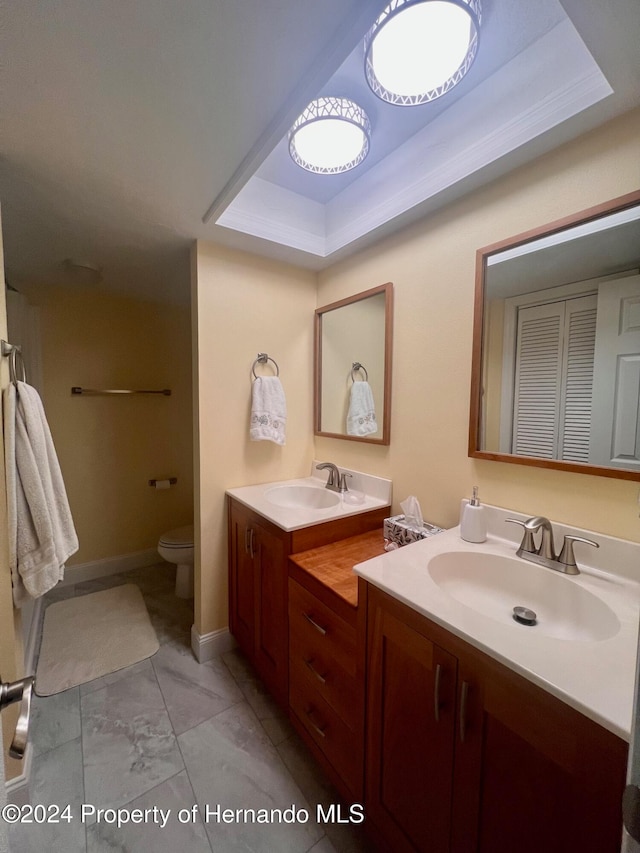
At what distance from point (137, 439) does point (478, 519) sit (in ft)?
8.40

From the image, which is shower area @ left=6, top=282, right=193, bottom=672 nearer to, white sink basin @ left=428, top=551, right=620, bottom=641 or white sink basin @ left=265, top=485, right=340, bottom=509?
white sink basin @ left=265, top=485, right=340, bottom=509

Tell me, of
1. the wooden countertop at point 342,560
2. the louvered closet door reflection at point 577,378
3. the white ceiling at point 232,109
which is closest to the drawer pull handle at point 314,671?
the wooden countertop at point 342,560

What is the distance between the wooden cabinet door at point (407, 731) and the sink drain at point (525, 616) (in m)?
0.33

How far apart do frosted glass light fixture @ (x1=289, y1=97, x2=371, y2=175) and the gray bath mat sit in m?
2.48

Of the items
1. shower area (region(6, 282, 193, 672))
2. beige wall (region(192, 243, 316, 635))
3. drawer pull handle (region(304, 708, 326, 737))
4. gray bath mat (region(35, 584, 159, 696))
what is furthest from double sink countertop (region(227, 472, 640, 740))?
shower area (region(6, 282, 193, 672))

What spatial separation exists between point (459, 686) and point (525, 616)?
339 millimetres

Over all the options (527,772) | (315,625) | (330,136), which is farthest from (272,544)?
(330,136)

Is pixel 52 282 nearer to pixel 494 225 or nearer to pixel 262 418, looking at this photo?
pixel 262 418

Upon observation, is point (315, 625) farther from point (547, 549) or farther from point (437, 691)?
point (547, 549)

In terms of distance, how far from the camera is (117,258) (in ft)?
5.85

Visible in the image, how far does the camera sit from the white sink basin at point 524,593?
837mm

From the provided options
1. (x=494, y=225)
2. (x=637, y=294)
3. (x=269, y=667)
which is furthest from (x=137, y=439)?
(x=637, y=294)

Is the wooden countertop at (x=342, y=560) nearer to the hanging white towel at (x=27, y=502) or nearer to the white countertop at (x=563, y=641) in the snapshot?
the white countertop at (x=563, y=641)

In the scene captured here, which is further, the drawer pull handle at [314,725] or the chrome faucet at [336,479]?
the chrome faucet at [336,479]
